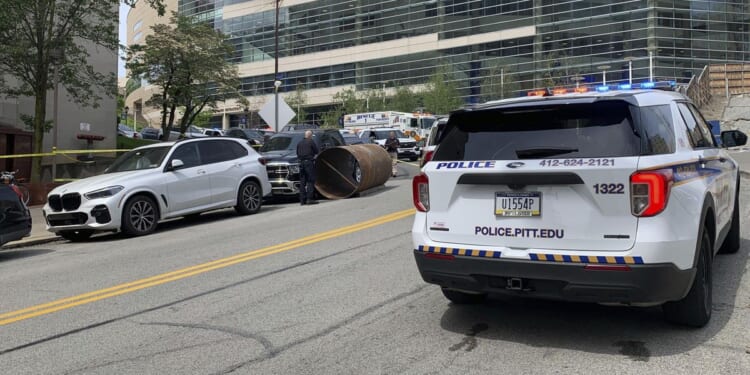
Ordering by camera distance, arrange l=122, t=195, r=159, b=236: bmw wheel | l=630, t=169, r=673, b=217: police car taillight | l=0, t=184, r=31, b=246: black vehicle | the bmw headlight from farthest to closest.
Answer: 1. l=122, t=195, r=159, b=236: bmw wheel
2. the bmw headlight
3. l=0, t=184, r=31, b=246: black vehicle
4. l=630, t=169, r=673, b=217: police car taillight

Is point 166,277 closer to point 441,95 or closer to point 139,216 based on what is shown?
point 139,216

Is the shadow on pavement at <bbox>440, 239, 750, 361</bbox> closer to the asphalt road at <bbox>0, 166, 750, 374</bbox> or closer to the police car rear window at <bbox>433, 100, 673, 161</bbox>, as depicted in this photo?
the asphalt road at <bbox>0, 166, 750, 374</bbox>

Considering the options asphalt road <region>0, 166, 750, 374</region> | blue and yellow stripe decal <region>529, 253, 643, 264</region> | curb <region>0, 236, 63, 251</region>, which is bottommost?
asphalt road <region>0, 166, 750, 374</region>

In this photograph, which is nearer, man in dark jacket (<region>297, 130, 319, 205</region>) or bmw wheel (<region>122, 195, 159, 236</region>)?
bmw wheel (<region>122, 195, 159, 236</region>)

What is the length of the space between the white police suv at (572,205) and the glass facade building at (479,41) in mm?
42721

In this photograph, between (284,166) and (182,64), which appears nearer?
(284,166)

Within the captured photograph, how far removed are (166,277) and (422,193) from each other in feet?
13.0

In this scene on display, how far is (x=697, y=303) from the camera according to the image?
4527 millimetres

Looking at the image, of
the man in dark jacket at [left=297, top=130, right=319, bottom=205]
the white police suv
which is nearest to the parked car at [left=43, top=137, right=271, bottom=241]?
the man in dark jacket at [left=297, top=130, right=319, bottom=205]

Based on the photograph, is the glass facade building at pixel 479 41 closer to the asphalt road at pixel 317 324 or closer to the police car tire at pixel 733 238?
the police car tire at pixel 733 238

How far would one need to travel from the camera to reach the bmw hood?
1111cm

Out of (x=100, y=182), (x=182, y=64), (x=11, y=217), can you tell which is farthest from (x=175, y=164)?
(x=182, y=64)

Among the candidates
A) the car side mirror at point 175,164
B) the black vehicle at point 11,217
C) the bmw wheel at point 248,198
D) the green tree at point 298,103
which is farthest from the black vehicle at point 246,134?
the green tree at point 298,103

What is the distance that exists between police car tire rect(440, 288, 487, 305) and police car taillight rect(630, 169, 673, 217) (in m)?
1.88
